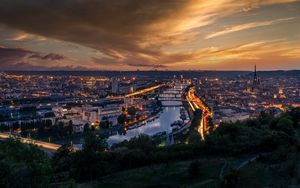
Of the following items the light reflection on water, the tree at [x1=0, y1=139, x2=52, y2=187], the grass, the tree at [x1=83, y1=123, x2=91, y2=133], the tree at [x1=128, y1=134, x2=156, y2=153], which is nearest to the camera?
the tree at [x1=0, y1=139, x2=52, y2=187]

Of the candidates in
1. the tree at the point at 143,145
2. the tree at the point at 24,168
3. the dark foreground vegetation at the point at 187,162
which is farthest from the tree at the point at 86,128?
the tree at the point at 24,168

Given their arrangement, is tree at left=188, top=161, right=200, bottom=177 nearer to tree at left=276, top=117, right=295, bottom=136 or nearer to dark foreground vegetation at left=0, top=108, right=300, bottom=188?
dark foreground vegetation at left=0, top=108, right=300, bottom=188

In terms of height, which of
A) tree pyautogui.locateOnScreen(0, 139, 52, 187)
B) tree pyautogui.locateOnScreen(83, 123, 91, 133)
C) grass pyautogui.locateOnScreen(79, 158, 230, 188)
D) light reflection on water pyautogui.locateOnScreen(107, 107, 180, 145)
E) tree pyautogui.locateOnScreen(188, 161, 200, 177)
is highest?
tree pyautogui.locateOnScreen(0, 139, 52, 187)

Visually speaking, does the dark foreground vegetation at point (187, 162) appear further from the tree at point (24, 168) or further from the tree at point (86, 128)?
the tree at point (86, 128)

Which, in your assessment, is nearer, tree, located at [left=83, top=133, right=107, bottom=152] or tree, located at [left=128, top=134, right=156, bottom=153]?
tree, located at [left=83, top=133, right=107, bottom=152]

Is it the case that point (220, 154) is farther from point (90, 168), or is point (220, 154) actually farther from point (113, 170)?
point (90, 168)

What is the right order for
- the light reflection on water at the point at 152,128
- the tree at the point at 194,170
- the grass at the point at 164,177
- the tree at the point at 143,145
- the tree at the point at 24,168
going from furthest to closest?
1. the light reflection on water at the point at 152,128
2. the tree at the point at 143,145
3. the tree at the point at 194,170
4. the grass at the point at 164,177
5. the tree at the point at 24,168

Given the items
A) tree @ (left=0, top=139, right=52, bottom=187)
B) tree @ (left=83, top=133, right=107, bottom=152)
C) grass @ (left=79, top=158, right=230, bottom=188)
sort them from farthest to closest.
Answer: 1. tree @ (left=83, top=133, right=107, bottom=152)
2. grass @ (left=79, top=158, right=230, bottom=188)
3. tree @ (left=0, top=139, right=52, bottom=187)

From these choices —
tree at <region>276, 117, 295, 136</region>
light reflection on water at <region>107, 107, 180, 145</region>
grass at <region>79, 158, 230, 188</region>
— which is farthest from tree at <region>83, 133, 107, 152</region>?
light reflection on water at <region>107, 107, 180, 145</region>

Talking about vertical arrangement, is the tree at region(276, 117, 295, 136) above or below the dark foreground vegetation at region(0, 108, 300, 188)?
above
